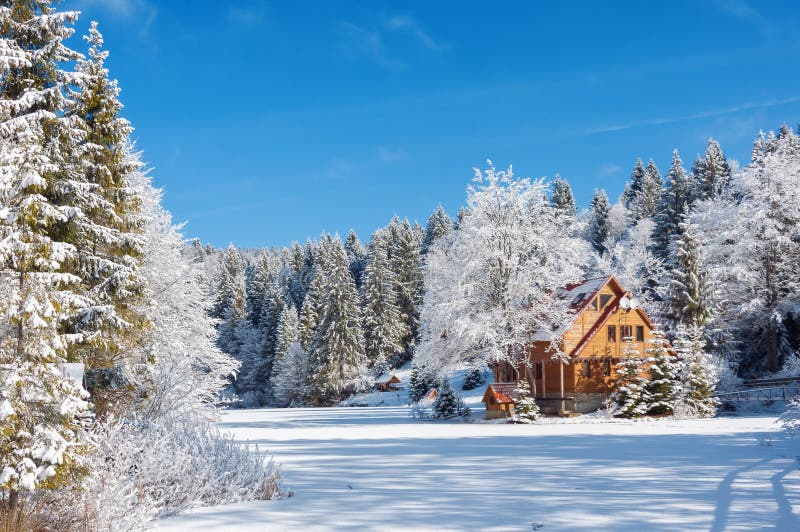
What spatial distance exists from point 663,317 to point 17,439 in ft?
133

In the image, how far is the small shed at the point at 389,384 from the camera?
64.2m

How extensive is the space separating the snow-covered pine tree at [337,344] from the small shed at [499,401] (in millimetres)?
33219

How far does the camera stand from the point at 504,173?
1300 inches

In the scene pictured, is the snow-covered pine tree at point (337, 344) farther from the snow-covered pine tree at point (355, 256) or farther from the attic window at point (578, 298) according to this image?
the attic window at point (578, 298)

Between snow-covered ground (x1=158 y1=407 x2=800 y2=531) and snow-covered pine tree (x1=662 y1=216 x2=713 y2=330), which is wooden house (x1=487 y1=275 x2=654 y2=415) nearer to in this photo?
snow-covered pine tree (x1=662 y1=216 x2=713 y2=330)

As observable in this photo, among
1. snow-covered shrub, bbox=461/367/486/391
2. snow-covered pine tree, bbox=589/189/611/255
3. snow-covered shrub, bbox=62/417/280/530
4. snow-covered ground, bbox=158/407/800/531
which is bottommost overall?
snow-covered shrub, bbox=461/367/486/391

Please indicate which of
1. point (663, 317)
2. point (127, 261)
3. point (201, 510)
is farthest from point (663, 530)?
point (663, 317)

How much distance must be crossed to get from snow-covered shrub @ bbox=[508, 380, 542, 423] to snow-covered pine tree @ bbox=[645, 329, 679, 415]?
19.7ft

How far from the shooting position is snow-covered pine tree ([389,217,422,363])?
249 feet

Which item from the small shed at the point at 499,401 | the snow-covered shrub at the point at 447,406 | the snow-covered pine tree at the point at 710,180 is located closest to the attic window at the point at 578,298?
the small shed at the point at 499,401

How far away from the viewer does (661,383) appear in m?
30.0

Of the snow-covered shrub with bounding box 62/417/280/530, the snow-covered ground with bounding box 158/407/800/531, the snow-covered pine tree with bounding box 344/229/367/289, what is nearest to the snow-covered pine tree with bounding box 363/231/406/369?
the snow-covered pine tree with bounding box 344/229/367/289

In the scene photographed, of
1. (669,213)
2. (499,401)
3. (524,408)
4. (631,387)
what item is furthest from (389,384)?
(631,387)

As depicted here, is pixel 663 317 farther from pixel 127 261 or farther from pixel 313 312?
pixel 313 312
